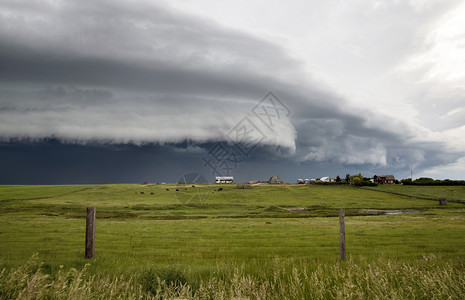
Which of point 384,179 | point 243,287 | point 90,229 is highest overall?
point 384,179

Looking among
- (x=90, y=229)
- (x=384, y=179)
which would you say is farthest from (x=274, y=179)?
(x=90, y=229)

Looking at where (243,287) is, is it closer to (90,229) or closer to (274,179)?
(90,229)

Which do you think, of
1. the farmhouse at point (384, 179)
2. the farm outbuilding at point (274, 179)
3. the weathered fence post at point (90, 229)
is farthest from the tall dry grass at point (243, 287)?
the farmhouse at point (384, 179)

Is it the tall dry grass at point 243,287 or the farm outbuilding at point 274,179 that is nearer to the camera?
the tall dry grass at point 243,287

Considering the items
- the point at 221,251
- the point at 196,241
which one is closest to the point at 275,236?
the point at 196,241

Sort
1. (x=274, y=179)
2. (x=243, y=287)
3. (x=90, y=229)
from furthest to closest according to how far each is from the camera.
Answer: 1. (x=274, y=179)
2. (x=90, y=229)
3. (x=243, y=287)

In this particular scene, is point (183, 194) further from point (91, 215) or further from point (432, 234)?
point (91, 215)

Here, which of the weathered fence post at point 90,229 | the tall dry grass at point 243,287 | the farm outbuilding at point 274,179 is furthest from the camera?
the farm outbuilding at point 274,179

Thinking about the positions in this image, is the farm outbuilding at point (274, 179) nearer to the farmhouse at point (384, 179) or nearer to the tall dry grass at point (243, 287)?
the farmhouse at point (384, 179)

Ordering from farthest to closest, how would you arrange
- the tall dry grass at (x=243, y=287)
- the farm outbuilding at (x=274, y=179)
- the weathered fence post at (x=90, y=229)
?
the farm outbuilding at (x=274, y=179), the weathered fence post at (x=90, y=229), the tall dry grass at (x=243, y=287)

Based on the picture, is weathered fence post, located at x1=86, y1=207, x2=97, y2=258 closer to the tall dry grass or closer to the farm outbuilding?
the tall dry grass

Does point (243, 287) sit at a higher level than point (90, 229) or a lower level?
lower

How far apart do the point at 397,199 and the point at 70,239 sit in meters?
85.5

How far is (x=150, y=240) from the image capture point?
25281 mm
